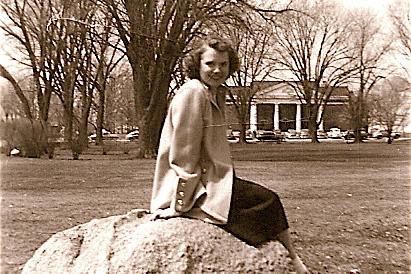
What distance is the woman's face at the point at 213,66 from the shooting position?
3215mm

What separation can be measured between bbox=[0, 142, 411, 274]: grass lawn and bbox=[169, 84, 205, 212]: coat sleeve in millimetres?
2272

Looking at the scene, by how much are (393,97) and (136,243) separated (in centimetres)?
732

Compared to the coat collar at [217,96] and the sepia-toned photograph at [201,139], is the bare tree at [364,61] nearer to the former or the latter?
the sepia-toned photograph at [201,139]

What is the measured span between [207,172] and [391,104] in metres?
6.60

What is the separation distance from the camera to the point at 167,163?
3.24 meters

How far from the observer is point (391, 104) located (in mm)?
9156

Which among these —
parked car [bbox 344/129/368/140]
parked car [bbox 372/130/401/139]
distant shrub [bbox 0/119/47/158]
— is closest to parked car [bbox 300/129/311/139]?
parked car [bbox 344/129/368/140]

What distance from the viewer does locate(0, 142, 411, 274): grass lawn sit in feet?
19.2

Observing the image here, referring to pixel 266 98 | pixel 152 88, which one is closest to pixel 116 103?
pixel 152 88

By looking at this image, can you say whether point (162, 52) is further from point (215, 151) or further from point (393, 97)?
point (215, 151)

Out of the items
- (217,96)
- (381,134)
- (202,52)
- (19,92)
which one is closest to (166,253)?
(217,96)

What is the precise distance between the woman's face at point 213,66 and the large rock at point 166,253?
0.72 metres

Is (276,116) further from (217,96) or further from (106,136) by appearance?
(106,136)

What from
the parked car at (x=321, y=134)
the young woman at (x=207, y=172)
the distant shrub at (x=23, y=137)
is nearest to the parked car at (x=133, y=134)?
the distant shrub at (x=23, y=137)
